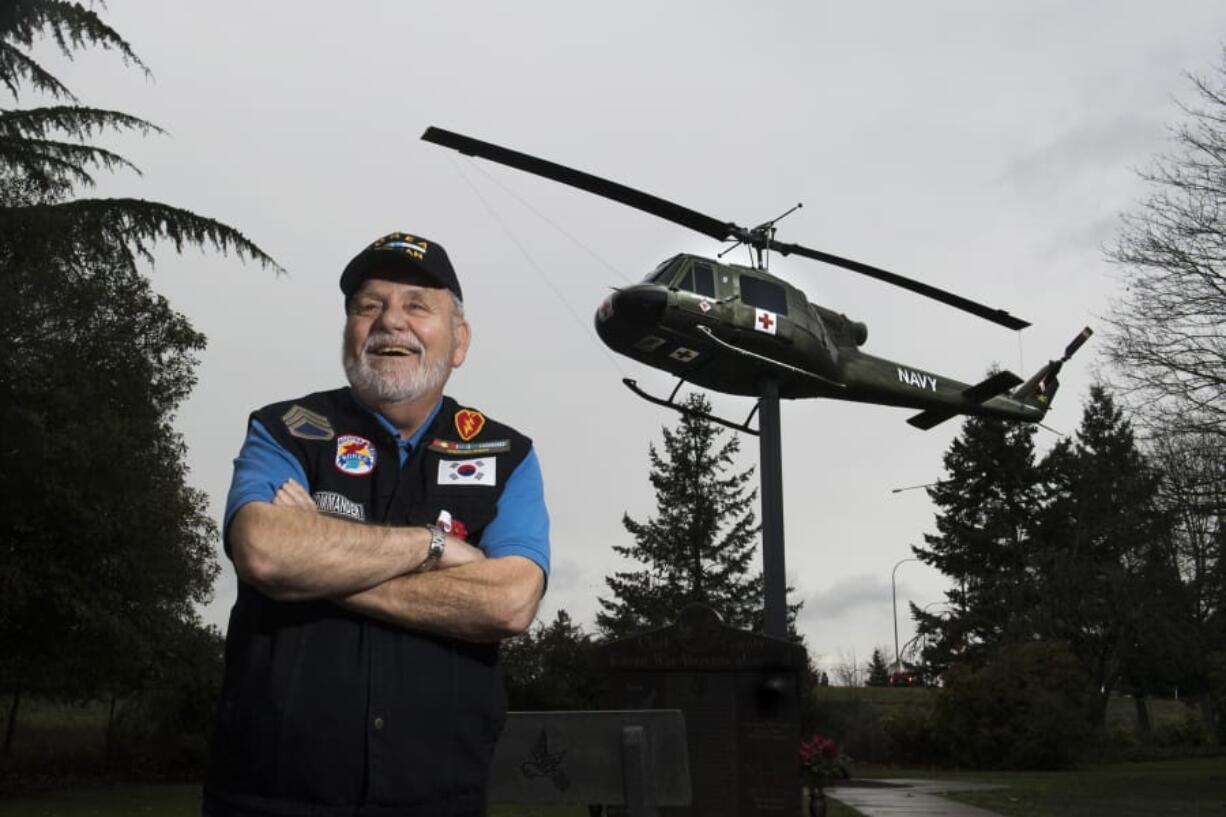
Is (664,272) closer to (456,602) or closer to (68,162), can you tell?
(68,162)

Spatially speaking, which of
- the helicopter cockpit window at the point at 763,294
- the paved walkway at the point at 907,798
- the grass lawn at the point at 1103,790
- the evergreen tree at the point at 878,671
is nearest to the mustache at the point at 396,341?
the paved walkway at the point at 907,798

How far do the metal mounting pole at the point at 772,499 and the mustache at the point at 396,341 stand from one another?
2089 centimetres

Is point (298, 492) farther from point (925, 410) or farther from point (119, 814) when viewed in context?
point (925, 410)

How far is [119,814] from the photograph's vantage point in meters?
20.0

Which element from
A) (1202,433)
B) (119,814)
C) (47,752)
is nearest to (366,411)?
(119,814)

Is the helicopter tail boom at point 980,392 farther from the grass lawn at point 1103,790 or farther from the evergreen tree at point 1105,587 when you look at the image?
the evergreen tree at point 1105,587

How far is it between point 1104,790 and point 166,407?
20716 millimetres

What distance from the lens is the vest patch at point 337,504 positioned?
2717 mm

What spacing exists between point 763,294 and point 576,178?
574cm

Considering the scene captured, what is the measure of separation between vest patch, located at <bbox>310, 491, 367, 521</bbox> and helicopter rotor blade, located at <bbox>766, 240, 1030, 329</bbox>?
62.2 feet

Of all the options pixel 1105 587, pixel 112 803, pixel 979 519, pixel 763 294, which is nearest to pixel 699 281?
pixel 763 294

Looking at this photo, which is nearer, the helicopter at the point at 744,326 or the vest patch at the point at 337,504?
the vest patch at the point at 337,504

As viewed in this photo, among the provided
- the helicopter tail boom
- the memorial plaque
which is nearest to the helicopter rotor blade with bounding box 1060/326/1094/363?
the helicopter tail boom

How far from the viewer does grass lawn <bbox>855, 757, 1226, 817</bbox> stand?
68.0ft
